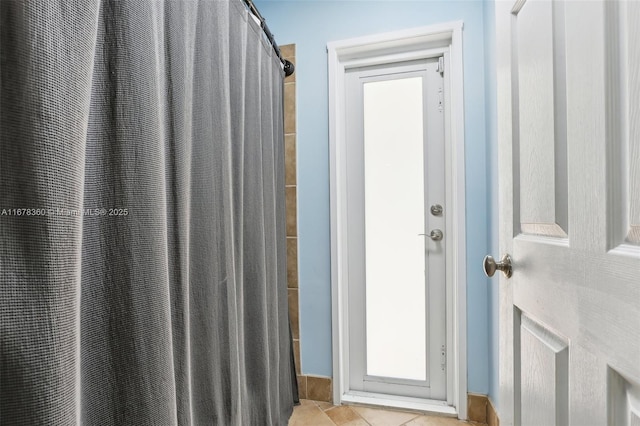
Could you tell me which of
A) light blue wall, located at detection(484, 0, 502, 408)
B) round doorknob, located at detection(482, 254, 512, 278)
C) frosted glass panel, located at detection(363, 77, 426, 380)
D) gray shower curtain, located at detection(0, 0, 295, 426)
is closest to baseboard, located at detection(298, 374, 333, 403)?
frosted glass panel, located at detection(363, 77, 426, 380)

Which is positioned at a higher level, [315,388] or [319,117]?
[319,117]

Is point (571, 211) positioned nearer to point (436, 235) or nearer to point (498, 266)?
point (498, 266)

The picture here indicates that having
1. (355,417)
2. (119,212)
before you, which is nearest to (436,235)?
(355,417)

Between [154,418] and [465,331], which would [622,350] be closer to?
[154,418]

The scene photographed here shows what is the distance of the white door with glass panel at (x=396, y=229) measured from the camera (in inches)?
76.0

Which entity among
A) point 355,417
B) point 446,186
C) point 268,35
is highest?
point 268,35

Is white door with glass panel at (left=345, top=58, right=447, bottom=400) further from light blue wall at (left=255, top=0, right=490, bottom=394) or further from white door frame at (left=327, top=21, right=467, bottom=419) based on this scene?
light blue wall at (left=255, top=0, right=490, bottom=394)

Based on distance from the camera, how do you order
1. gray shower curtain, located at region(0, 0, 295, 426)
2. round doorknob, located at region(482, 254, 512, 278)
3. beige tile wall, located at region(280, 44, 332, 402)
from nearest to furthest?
gray shower curtain, located at region(0, 0, 295, 426) → round doorknob, located at region(482, 254, 512, 278) → beige tile wall, located at region(280, 44, 332, 402)

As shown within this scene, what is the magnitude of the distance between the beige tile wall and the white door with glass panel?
0.31 m

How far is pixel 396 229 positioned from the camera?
78.5 inches

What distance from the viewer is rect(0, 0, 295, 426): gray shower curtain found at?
453mm

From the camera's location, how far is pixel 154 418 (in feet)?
2.09

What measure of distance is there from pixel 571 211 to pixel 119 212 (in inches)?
32.1

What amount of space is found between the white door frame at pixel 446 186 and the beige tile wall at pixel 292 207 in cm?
22
